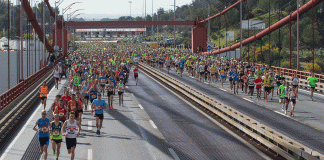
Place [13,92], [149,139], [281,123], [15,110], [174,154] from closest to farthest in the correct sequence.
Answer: [174,154]
[149,139]
[281,123]
[15,110]
[13,92]

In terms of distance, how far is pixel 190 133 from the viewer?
1822cm

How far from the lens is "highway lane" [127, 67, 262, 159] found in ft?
48.4

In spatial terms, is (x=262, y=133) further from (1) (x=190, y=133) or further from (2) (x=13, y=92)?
(2) (x=13, y=92)

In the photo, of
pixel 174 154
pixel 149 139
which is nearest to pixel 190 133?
pixel 149 139

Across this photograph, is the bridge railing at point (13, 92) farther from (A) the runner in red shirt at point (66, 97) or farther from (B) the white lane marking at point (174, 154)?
(B) the white lane marking at point (174, 154)

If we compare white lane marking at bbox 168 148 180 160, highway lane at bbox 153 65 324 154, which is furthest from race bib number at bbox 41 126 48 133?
highway lane at bbox 153 65 324 154

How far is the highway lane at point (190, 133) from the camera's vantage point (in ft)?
48.4

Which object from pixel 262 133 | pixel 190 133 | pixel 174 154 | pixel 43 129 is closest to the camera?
pixel 43 129

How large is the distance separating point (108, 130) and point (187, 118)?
4458mm

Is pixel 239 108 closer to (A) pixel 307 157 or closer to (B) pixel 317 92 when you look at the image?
(B) pixel 317 92

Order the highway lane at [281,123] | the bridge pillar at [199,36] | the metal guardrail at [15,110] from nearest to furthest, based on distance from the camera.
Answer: the highway lane at [281,123]
the metal guardrail at [15,110]
the bridge pillar at [199,36]

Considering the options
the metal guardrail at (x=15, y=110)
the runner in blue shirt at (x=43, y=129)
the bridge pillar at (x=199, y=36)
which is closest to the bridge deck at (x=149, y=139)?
the metal guardrail at (x=15, y=110)

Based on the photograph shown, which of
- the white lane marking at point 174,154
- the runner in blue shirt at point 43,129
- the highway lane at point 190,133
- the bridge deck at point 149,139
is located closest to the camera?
the runner in blue shirt at point 43,129

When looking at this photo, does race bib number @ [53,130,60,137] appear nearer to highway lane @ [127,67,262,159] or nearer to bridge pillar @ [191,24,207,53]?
highway lane @ [127,67,262,159]
